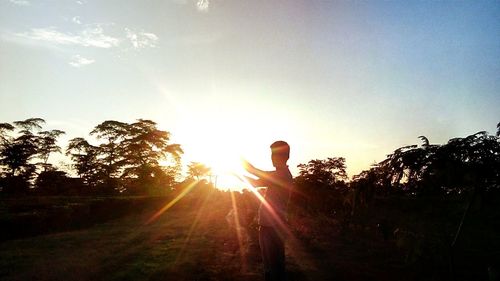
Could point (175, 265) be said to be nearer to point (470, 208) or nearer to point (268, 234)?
point (268, 234)

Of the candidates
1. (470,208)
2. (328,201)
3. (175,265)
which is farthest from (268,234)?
(328,201)

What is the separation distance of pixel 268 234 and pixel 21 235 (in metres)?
14.6

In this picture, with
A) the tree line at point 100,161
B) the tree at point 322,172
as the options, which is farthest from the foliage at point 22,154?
the tree at point 322,172

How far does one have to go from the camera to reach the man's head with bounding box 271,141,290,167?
15.9ft

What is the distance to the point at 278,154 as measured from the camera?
4.86 meters

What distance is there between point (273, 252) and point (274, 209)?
51cm

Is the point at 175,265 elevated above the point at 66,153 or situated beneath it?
situated beneath

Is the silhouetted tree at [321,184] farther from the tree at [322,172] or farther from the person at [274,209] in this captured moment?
the person at [274,209]

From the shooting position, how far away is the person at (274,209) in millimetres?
4574

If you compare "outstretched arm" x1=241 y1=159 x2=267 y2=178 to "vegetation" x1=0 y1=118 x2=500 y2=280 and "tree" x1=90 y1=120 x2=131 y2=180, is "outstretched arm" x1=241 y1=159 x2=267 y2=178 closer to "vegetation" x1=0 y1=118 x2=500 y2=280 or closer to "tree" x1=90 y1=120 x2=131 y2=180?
"vegetation" x1=0 y1=118 x2=500 y2=280

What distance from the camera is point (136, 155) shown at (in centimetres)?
4331

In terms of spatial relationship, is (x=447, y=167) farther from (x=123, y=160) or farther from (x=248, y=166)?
(x=123, y=160)

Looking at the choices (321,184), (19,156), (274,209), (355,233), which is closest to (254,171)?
(274,209)

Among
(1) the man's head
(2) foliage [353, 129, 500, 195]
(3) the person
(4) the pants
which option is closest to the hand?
(3) the person
